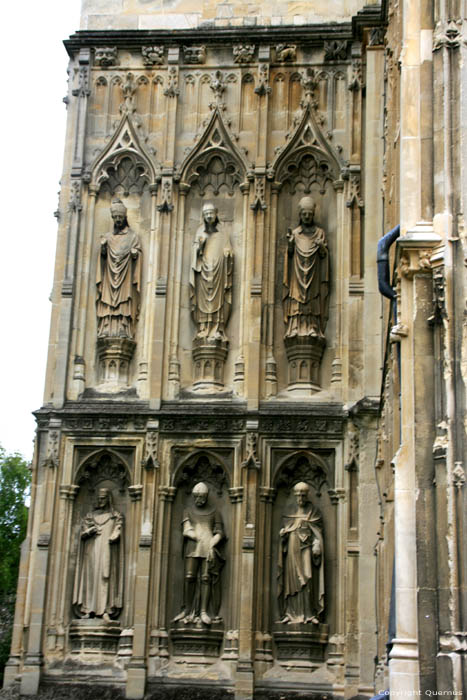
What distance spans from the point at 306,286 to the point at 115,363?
3.18m

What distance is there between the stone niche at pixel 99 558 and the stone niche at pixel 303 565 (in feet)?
7.39

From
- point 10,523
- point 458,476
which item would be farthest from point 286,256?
point 10,523

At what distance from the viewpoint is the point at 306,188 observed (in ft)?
67.3

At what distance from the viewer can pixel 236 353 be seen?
65.0 feet

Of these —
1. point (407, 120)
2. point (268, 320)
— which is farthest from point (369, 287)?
point (407, 120)

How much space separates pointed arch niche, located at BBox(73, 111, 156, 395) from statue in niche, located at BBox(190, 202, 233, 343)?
0.84 m

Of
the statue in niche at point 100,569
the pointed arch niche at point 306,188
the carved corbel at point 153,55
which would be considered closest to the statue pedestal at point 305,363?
the pointed arch niche at point 306,188

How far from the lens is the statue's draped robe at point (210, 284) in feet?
65.1

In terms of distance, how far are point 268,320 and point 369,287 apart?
5.61 ft

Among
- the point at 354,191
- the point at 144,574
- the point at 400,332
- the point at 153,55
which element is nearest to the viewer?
the point at 400,332

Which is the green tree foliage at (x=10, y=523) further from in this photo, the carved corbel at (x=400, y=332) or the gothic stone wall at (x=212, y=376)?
the carved corbel at (x=400, y=332)

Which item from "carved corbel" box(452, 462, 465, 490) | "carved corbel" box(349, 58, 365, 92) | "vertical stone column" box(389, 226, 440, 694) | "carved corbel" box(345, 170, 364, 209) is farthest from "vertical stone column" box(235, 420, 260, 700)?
"carved corbel" box(452, 462, 465, 490)

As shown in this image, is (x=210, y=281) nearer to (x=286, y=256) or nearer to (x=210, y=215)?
(x=210, y=215)

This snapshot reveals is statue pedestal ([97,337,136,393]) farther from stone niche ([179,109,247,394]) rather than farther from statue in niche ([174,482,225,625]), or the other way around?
statue in niche ([174,482,225,625])
